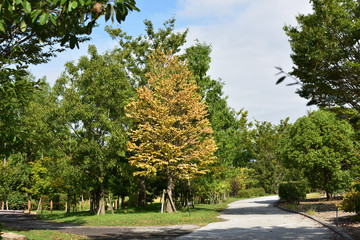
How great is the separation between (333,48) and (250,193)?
110 feet

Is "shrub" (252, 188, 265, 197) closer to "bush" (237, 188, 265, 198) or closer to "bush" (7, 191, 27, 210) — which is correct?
"bush" (237, 188, 265, 198)

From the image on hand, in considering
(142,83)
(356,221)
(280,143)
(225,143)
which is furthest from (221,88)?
(356,221)

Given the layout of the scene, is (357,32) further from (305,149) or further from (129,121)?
(129,121)

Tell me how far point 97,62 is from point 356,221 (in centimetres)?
1808

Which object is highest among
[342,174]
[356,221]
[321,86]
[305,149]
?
[321,86]

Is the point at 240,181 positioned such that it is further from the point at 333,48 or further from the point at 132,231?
the point at 132,231

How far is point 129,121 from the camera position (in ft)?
70.9

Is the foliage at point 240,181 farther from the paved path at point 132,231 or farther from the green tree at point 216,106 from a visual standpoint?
the paved path at point 132,231

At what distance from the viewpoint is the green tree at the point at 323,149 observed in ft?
65.0

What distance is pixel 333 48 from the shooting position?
14.6 metres

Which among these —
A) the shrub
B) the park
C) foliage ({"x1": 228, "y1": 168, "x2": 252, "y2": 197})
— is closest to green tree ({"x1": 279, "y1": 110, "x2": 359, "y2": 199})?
the park

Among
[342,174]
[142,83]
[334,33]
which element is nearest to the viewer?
[334,33]

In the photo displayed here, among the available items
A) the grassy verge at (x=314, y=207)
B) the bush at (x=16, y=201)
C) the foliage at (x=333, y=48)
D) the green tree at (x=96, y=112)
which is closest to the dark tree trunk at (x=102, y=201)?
the green tree at (x=96, y=112)

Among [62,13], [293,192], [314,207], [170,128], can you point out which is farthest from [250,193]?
[62,13]
